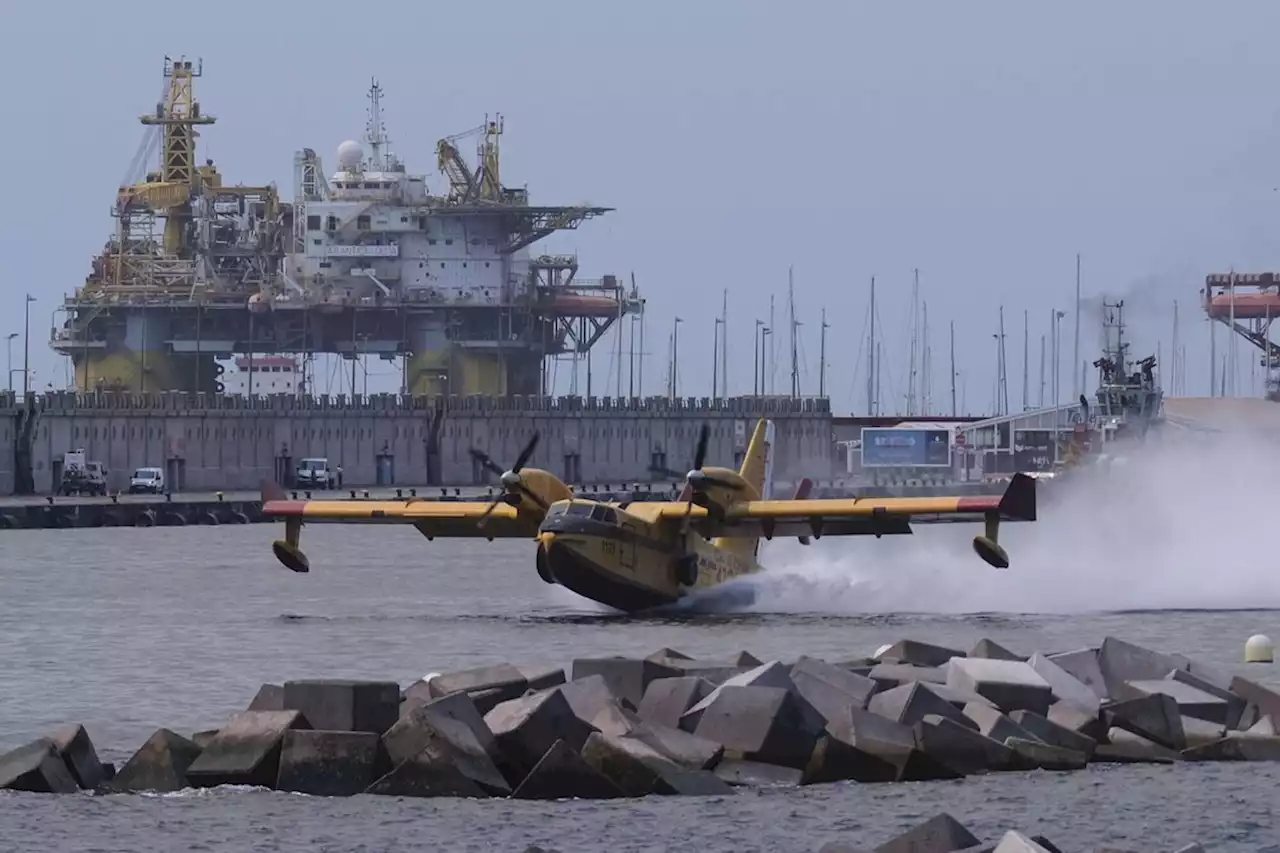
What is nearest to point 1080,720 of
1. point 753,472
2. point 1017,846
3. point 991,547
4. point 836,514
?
point 1017,846

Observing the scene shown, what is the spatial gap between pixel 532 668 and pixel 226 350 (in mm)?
135337

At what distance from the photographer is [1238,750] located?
32344 mm

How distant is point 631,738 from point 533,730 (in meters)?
1.18

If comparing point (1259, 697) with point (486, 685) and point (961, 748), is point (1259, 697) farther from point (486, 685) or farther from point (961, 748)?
point (486, 685)

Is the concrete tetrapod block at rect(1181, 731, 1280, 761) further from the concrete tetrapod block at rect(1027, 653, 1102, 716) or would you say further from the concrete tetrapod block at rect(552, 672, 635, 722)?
the concrete tetrapod block at rect(552, 672, 635, 722)

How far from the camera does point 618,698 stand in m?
32.0

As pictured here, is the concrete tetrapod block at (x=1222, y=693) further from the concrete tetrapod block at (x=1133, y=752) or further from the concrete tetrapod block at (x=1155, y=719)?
the concrete tetrapod block at (x=1133, y=752)

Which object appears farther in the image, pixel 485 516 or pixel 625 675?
pixel 485 516

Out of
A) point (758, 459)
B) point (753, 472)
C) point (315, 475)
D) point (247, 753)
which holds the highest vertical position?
point (758, 459)

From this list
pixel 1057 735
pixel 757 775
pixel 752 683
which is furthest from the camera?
pixel 1057 735

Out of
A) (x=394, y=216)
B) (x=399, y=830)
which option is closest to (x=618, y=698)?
(x=399, y=830)

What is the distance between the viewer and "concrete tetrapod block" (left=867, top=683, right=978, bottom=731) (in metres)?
31.4

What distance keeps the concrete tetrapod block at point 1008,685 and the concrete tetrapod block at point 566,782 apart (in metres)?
5.94

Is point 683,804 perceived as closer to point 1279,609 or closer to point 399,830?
point 399,830
